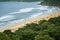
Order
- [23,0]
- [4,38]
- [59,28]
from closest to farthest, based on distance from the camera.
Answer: [4,38], [59,28], [23,0]

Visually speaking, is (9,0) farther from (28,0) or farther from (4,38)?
(4,38)

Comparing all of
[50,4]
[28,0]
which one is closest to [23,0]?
[28,0]

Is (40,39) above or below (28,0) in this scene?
above

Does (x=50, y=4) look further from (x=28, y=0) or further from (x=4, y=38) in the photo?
(x=4, y=38)

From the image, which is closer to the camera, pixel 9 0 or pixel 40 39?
pixel 40 39

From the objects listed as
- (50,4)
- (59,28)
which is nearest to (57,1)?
(50,4)

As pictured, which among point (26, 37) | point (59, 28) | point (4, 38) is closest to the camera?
point (4, 38)

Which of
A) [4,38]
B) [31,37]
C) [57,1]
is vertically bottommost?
[57,1]

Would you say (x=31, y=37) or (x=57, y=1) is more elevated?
(x=31, y=37)

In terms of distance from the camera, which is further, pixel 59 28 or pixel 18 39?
pixel 59 28
